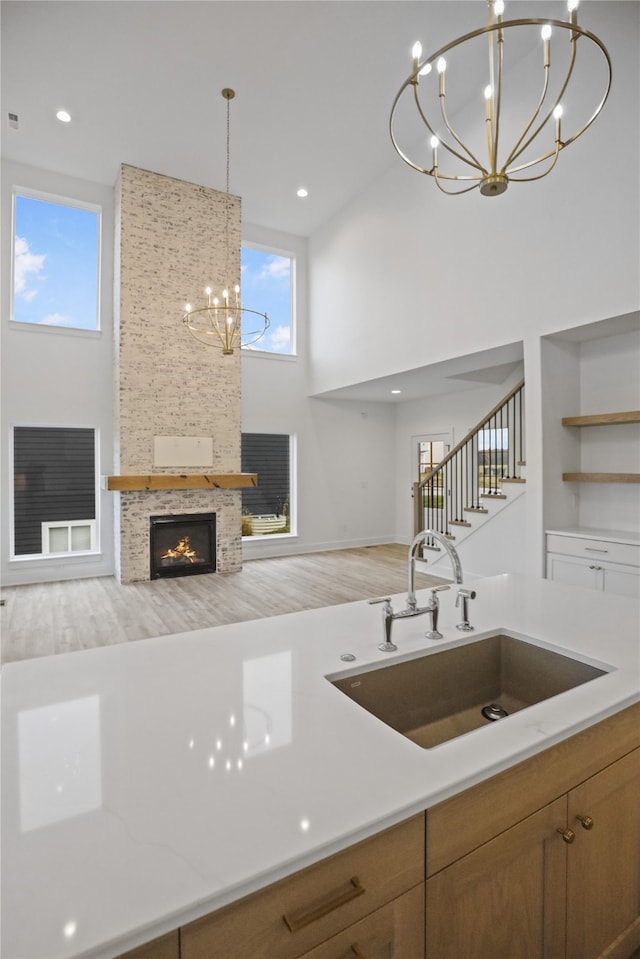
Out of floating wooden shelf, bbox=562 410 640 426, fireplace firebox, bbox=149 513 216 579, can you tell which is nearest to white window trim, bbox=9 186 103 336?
fireplace firebox, bbox=149 513 216 579

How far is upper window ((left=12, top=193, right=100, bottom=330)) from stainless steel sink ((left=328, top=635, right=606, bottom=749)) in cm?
712

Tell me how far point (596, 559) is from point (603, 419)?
1287 millimetres

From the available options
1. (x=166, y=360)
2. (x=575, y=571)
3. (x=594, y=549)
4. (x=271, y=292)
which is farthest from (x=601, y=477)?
(x=271, y=292)

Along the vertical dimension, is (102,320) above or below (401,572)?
above

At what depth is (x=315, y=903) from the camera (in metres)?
0.79

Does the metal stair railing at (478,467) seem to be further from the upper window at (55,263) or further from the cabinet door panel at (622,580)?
the upper window at (55,263)

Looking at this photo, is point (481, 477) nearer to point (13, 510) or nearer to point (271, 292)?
point (271, 292)

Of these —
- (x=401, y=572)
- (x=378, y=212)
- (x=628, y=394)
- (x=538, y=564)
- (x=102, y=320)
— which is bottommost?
(x=401, y=572)

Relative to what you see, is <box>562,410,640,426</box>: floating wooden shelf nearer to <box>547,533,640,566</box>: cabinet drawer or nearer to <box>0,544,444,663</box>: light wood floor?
<box>547,533,640,566</box>: cabinet drawer

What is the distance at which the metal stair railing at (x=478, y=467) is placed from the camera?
243 inches

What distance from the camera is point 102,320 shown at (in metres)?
7.09

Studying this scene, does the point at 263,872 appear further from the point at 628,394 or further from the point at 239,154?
the point at 239,154

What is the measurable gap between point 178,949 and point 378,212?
7706mm

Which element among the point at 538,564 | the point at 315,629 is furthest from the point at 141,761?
the point at 538,564
